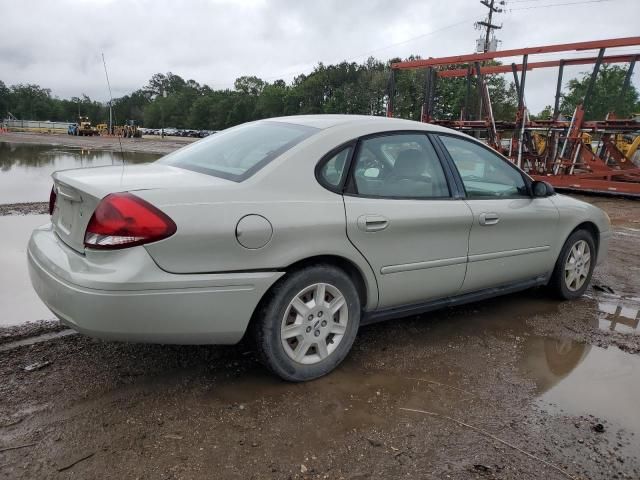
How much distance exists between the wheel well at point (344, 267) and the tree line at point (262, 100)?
79.9 feet

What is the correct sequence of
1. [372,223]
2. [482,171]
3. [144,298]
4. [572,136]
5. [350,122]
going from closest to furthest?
[144,298] < [372,223] < [350,122] < [482,171] < [572,136]

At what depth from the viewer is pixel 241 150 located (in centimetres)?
324

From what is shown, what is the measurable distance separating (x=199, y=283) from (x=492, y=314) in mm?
2721

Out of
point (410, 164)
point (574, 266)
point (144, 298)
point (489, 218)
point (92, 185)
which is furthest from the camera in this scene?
point (574, 266)

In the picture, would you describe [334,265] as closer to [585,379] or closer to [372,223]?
[372,223]

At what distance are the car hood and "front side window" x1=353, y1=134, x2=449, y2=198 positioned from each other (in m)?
0.88

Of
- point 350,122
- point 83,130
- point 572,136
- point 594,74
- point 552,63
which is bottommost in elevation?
point 83,130

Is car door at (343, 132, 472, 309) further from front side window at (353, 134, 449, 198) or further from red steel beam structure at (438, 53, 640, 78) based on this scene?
red steel beam structure at (438, 53, 640, 78)

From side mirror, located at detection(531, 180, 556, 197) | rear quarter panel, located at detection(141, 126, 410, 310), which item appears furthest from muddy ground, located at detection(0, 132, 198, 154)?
rear quarter panel, located at detection(141, 126, 410, 310)

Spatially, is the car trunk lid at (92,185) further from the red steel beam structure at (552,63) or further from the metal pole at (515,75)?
the metal pole at (515,75)

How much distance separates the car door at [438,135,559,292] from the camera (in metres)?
3.67

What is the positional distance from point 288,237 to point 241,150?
83 centimetres

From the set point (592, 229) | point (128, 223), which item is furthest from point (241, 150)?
point (592, 229)

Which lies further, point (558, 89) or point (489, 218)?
point (558, 89)
